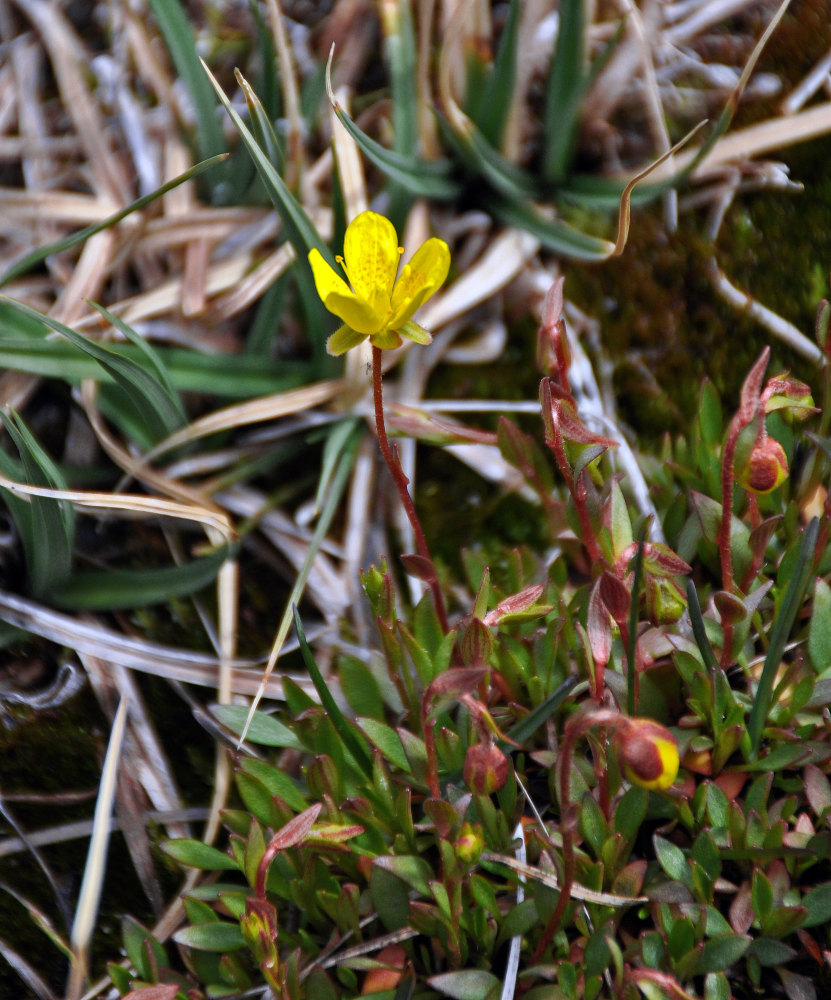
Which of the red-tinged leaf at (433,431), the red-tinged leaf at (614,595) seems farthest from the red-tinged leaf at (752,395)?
the red-tinged leaf at (433,431)

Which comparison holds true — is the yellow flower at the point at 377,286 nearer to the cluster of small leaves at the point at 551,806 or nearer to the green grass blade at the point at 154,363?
the cluster of small leaves at the point at 551,806

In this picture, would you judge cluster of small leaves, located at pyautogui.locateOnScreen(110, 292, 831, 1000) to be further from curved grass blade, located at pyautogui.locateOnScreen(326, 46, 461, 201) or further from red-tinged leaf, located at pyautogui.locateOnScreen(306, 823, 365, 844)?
curved grass blade, located at pyautogui.locateOnScreen(326, 46, 461, 201)

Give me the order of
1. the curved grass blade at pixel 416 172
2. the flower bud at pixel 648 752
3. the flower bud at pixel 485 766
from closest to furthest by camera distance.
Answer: the flower bud at pixel 648 752
the flower bud at pixel 485 766
the curved grass blade at pixel 416 172

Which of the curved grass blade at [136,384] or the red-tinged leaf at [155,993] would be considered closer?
the red-tinged leaf at [155,993]

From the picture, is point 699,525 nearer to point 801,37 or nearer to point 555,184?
point 555,184

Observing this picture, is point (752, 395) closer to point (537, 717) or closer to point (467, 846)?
point (537, 717)

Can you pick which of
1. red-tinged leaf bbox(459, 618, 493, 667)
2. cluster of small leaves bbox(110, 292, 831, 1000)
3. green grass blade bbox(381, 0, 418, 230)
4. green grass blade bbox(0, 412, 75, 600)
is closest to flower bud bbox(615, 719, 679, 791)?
cluster of small leaves bbox(110, 292, 831, 1000)

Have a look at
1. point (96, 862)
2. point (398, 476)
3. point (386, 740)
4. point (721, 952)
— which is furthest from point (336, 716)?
point (721, 952)
